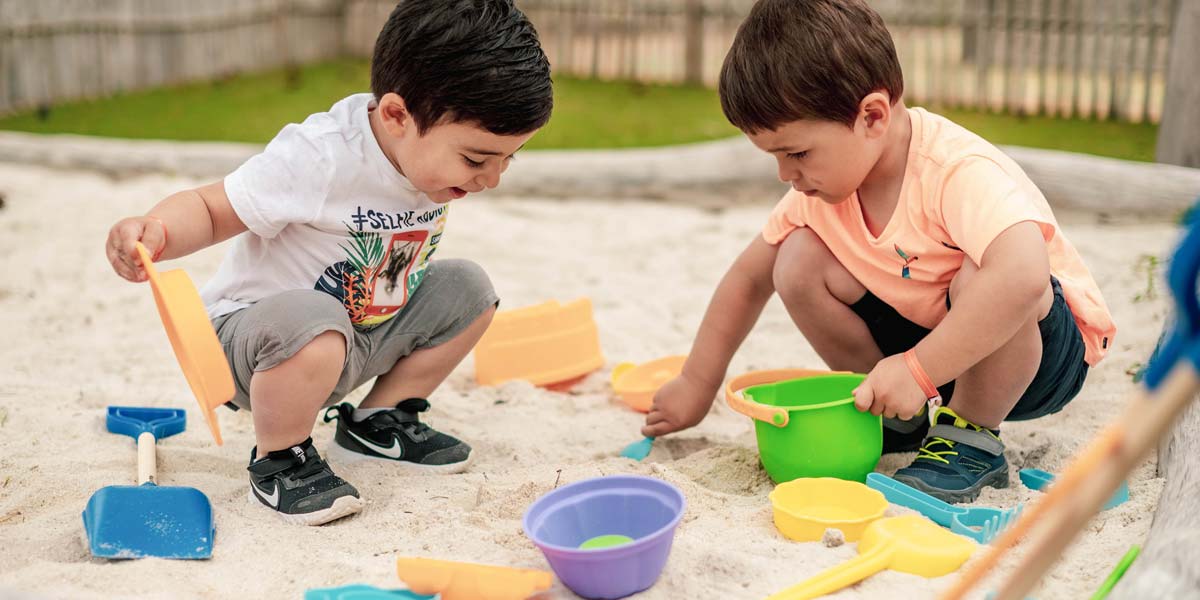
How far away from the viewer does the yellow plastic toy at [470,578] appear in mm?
1533

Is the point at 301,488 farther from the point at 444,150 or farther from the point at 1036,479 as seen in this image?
the point at 1036,479

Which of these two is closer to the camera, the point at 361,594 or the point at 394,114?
the point at 361,594

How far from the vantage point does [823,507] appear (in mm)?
1915

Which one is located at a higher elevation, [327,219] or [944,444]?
[327,219]

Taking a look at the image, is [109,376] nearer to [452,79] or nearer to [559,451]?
[559,451]

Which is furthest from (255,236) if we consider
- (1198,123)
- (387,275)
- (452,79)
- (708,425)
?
(1198,123)

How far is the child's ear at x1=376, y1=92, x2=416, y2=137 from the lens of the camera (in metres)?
1.99

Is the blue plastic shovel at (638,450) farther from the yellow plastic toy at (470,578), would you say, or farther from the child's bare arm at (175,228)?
the child's bare arm at (175,228)

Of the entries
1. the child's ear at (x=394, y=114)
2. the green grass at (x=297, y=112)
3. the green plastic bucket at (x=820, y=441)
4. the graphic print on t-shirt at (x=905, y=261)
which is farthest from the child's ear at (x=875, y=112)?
the green grass at (x=297, y=112)

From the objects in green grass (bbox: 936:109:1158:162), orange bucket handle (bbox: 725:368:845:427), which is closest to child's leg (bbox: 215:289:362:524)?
orange bucket handle (bbox: 725:368:845:427)

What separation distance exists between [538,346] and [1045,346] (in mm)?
1205

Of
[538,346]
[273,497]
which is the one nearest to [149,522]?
[273,497]

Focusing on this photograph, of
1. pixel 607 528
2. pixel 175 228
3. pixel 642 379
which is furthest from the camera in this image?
pixel 642 379

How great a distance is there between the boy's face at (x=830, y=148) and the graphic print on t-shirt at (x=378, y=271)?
68cm
